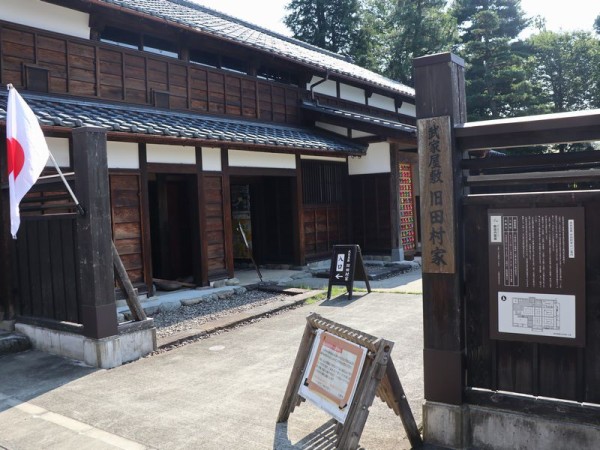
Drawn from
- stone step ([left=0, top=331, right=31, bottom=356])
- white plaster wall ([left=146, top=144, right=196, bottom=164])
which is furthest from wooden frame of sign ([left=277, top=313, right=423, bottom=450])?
white plaster wall ([left=146, top=144, right=196, bottom=164])

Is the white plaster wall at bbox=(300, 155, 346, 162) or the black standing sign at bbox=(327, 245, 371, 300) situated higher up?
the white plaster wall at bbox=(300, 155, 346, 162)

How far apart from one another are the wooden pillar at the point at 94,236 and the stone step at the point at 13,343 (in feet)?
4.57

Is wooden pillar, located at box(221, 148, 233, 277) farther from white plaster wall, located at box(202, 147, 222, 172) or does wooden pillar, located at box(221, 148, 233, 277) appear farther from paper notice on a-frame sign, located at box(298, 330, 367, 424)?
paper notice on a-frame sign, located at box(298, 330, 367, 424)

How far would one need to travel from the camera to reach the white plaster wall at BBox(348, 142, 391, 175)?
14.8 meters

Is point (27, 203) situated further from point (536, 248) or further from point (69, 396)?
point (536, 248)

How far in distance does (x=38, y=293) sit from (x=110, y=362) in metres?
1.70

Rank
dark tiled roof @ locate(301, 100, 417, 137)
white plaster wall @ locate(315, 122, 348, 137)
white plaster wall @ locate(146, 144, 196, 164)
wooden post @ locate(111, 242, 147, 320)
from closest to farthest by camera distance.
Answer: wooden post @ locate(111, 242, 147, 320)
white plaster wall @ locate(146, 144, 196, 164)
dark tiled roof @ locate(301, 100, 417, 137)
white plaster wall @ locate(315, 122, 348, 137)

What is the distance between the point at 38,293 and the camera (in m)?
7.14

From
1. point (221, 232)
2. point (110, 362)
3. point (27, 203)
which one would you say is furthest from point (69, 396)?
point (221, 232)

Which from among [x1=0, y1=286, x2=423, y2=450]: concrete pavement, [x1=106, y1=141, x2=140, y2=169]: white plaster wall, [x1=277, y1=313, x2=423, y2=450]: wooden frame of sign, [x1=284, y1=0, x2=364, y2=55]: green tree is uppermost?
[x1=284, y1=0, x2=364, y2=55]: green tree

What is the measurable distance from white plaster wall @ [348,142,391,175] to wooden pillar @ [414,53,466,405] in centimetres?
1088

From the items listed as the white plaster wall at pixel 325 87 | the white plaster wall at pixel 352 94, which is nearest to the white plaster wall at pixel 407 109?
the white plaster wall at pixel 352 94

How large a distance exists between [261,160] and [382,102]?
8.66 meters

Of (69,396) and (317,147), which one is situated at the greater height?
(317,147)
